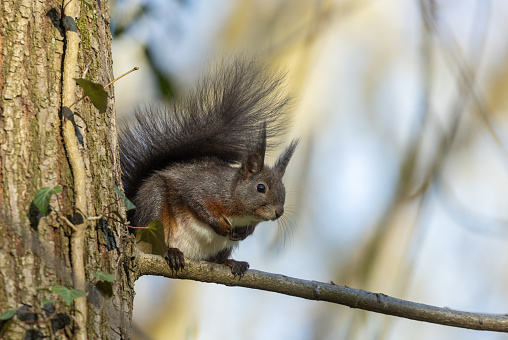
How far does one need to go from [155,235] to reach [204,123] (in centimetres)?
137

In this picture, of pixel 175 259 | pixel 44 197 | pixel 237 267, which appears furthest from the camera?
pixel 237 267

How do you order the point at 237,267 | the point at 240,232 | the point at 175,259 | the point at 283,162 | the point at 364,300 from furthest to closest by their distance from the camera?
the point at 283,162
the point at 240,232
the point at 237,267
the point at 175,259
the point at 364,300

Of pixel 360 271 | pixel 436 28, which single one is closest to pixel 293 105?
pixel 436 28

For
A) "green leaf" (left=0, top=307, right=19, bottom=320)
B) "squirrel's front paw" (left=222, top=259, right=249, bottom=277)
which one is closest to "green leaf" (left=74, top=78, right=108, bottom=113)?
"green leaf" (left=0, top=307, right=19, bottom=320)

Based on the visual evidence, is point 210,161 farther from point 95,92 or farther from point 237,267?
point 95,92

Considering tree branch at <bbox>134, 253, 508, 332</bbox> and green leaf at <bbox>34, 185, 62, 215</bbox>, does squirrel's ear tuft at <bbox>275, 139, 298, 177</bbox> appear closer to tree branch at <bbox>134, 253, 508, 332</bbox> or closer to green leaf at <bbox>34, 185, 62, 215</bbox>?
tree branch at <bbox>134, 253, 508, 332</bbox>

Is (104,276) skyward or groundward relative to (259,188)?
groundward

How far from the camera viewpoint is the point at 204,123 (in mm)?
2963

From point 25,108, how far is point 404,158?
422cm

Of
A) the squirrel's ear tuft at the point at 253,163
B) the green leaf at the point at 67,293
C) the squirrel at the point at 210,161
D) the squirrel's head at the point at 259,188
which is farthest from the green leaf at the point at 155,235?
the squirrel's ear tuft at the point at 253,163

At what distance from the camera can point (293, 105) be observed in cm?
290

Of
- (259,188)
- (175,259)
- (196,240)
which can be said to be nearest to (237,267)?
(175,259)

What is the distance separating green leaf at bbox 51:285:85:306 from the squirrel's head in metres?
1.78

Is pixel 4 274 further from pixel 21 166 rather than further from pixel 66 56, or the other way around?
pixel 66 56
